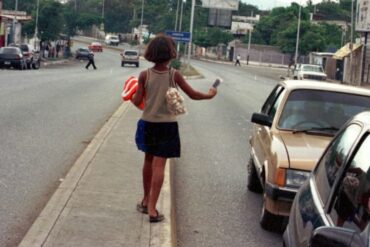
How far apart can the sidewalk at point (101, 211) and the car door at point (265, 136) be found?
3.57 ft

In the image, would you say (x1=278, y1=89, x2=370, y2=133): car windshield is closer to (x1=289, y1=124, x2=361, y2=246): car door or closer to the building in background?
(x1=289, y1=124, x2=361, y2=246): car door

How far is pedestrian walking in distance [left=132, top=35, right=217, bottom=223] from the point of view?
6.35 m

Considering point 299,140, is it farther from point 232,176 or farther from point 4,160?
point 4,160

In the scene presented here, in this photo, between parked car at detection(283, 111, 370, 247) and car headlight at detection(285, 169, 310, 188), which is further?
car headlight at detection(285, 169, 310, 188)

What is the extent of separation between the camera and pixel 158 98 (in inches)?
251

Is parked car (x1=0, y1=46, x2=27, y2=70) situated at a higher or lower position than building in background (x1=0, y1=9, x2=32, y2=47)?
lower

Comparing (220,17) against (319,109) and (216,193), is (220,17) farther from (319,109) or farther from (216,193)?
(319,109)

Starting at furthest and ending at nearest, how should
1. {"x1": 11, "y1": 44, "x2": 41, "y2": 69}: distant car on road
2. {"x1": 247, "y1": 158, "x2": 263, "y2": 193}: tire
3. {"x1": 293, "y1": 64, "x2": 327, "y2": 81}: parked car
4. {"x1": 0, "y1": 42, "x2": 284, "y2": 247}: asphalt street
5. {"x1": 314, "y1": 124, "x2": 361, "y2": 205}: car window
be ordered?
{"x1": 293, "y1": 64, "x2": 327, "y2": 81}: parked car < {"x1": 11, "y1": 44, "x2": 41, "y2": 69}: distant car on road < {"x1": 247, "y1": 158, "x2": 263, "y2": 193}: tire < {"x1": 0, "y1": 42, "x2": 284, "y2": 247}: asphalt street < {"x1": 314, "y1": 124, "x2": 361, "y2": 205}: car window

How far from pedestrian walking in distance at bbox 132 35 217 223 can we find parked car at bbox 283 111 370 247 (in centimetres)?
214

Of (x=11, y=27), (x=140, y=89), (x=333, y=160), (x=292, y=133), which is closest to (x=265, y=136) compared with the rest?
(x=292, y=133)

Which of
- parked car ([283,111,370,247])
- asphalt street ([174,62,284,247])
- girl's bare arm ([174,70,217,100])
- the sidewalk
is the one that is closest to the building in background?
asphalt street ([174,62,284,247])

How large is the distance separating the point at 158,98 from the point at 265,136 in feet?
5.91

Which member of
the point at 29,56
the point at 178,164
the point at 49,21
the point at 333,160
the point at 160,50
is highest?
the point at 49,21

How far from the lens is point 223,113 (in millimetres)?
20656
